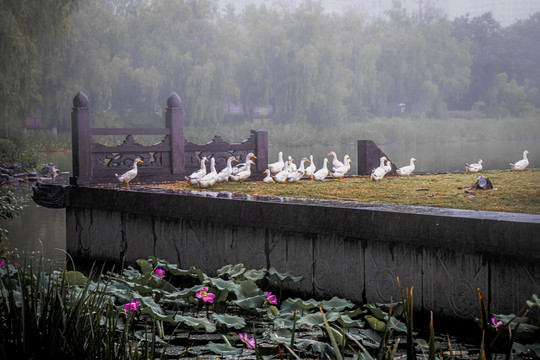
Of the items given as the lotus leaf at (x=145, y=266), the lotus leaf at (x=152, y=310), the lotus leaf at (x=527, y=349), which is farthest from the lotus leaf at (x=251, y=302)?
the lotus leaf at (x=527, y=349)

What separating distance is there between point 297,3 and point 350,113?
8612 millimetres

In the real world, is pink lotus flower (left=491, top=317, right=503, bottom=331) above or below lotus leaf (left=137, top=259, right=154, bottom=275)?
below

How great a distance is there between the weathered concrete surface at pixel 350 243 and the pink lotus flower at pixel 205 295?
0.80 m

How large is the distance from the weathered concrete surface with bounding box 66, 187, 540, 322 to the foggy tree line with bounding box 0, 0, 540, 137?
16844 mm

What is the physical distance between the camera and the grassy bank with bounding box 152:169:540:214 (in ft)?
16.5

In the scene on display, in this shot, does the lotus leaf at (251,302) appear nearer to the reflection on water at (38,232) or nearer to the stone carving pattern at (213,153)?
the reflection on water at (38,232)

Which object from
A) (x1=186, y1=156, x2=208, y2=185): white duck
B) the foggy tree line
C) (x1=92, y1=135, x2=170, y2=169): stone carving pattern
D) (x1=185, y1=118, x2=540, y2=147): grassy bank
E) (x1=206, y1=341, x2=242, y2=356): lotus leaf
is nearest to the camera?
(x1=206, y1=341, x2=242, y2=356): lotus leaf

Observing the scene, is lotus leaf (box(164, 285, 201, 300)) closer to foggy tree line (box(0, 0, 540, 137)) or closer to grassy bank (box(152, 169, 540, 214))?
grassy bank (box(152, 169, 540, 214))

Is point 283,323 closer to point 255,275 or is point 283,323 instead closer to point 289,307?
point 289,307

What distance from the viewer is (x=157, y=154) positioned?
7457 mm

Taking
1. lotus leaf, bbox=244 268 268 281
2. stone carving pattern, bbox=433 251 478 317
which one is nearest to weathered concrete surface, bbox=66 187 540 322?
stone carving pattern, bbox=433 251 478 317

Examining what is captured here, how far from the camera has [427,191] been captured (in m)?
5.91

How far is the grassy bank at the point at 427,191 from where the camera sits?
5.04 meters

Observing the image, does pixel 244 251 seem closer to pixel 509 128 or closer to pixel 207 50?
pixel 509 128
